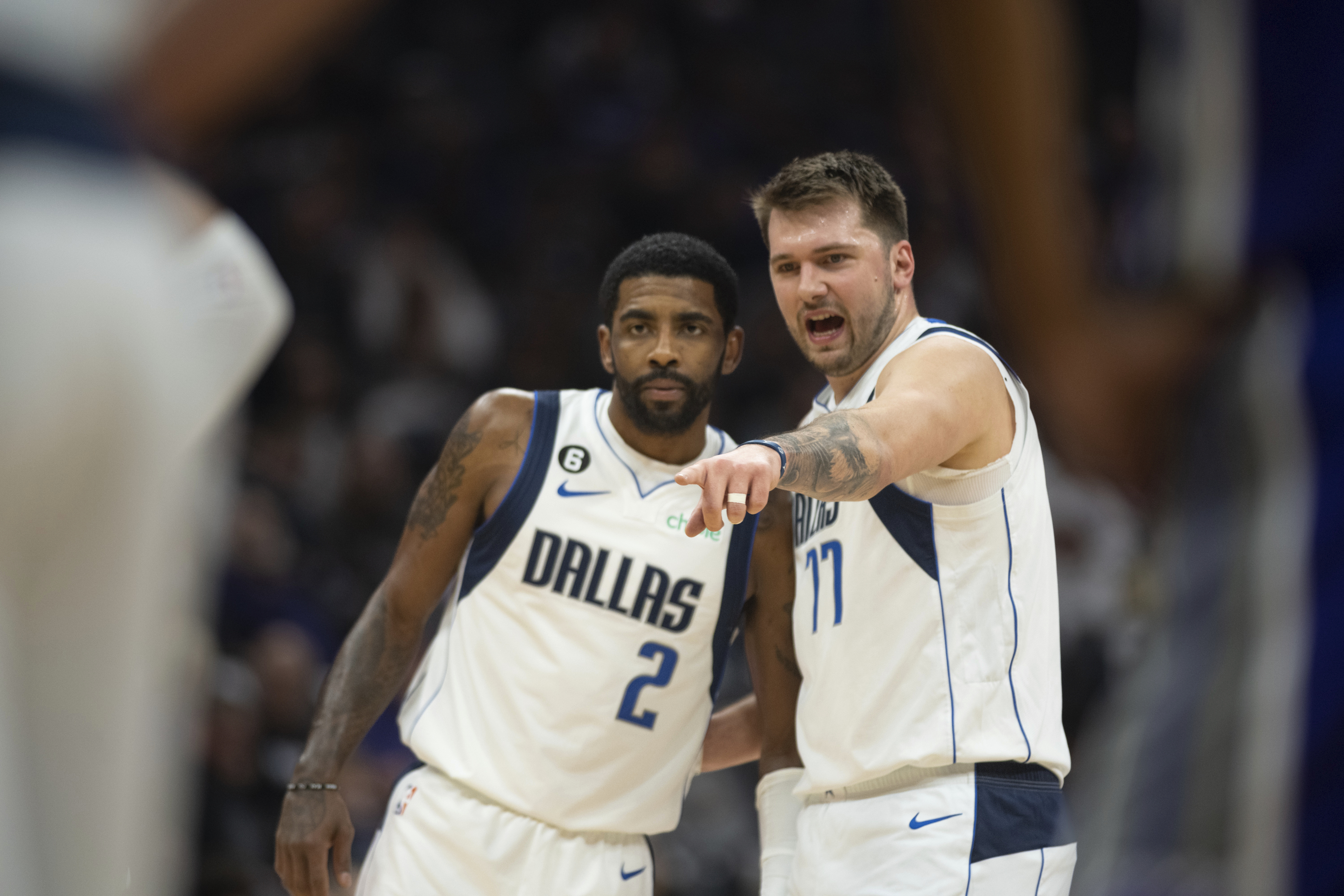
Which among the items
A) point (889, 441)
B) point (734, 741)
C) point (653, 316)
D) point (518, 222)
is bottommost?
point (734, 741)

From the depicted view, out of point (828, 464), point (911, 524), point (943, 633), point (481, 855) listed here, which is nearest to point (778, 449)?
point (828, 464)

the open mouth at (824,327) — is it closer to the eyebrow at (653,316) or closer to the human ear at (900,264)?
the human ear at (900,264)

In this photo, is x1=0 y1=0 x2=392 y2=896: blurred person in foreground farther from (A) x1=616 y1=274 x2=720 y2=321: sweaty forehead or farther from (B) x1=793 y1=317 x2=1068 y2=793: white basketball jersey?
(A) x1=616 y1=274 x2=720 y2=321: sweaty forehead

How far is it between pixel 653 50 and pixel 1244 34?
25.7 ft

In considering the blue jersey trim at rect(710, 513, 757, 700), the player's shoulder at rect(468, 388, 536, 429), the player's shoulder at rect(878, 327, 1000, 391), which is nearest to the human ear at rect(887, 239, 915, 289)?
the player's shoulder at rect(878, 327, 1000, 391)

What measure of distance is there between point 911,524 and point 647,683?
0.97 metres

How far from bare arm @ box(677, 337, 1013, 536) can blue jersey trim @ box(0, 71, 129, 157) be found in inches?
51.7

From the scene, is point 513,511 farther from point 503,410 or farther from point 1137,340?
point 1137,340

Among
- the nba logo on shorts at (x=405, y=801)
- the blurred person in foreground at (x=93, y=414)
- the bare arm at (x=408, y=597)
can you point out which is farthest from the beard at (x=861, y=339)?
the blurred person in foreground at (x=93, y=414)

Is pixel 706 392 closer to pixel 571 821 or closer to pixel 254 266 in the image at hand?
pixel 571 821

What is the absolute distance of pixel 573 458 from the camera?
3.93 meters

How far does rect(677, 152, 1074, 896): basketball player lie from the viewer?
3.04m

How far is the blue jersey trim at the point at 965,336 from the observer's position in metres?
3.25

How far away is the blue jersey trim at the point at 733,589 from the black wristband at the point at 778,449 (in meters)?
1.07
